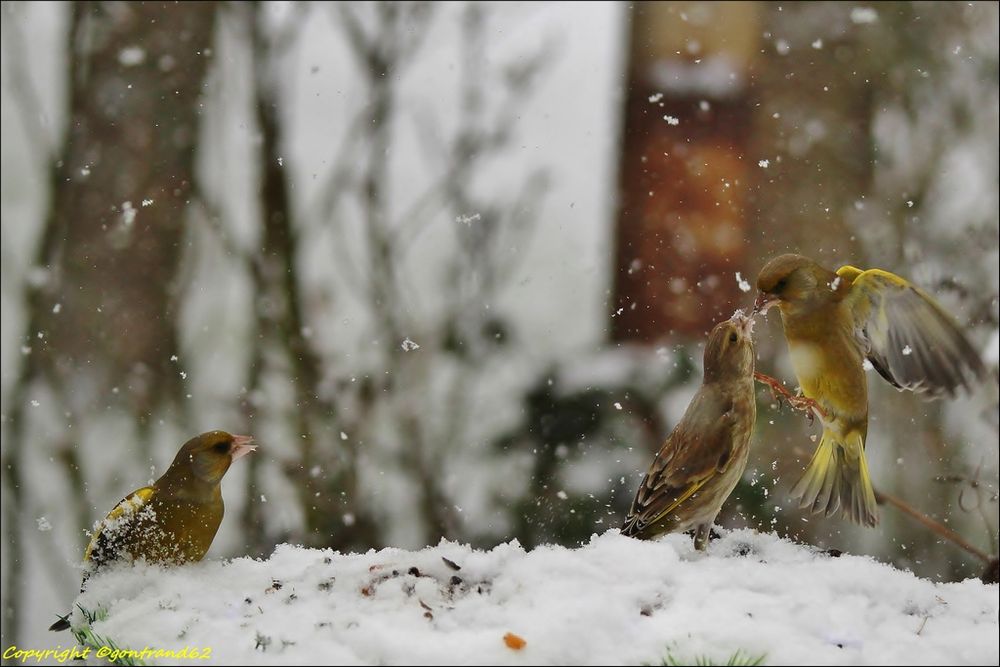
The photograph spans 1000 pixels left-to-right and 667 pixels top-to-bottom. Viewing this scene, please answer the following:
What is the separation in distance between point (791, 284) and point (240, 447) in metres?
1.16

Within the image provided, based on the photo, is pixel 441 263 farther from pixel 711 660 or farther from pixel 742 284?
pixel 711 660

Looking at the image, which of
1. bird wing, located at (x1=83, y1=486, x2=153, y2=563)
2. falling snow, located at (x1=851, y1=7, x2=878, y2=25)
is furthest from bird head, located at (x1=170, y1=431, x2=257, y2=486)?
falling snow, located at (x1=851, y1=7, x2=878, y2=25)

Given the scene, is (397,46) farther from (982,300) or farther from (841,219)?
(982,300)

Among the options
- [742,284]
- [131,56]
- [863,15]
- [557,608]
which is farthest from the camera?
[131,56]

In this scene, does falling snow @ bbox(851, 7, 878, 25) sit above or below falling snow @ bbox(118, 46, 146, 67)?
below

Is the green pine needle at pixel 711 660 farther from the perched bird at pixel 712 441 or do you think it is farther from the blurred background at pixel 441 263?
the blurred background at pixel 441 263

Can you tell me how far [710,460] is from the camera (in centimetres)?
179

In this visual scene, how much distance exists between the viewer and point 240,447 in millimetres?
1976

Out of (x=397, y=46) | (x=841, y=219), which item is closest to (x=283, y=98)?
(x=397, y=46)

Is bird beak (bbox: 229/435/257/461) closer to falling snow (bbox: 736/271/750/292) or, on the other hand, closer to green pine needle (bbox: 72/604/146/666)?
green pine needle (bbox: 72/604/146/666)

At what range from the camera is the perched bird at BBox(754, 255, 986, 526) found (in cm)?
169

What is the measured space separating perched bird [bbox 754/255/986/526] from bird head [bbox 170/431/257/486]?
1107mm

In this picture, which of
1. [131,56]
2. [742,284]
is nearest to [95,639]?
[742,284]

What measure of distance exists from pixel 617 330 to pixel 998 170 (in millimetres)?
1696
